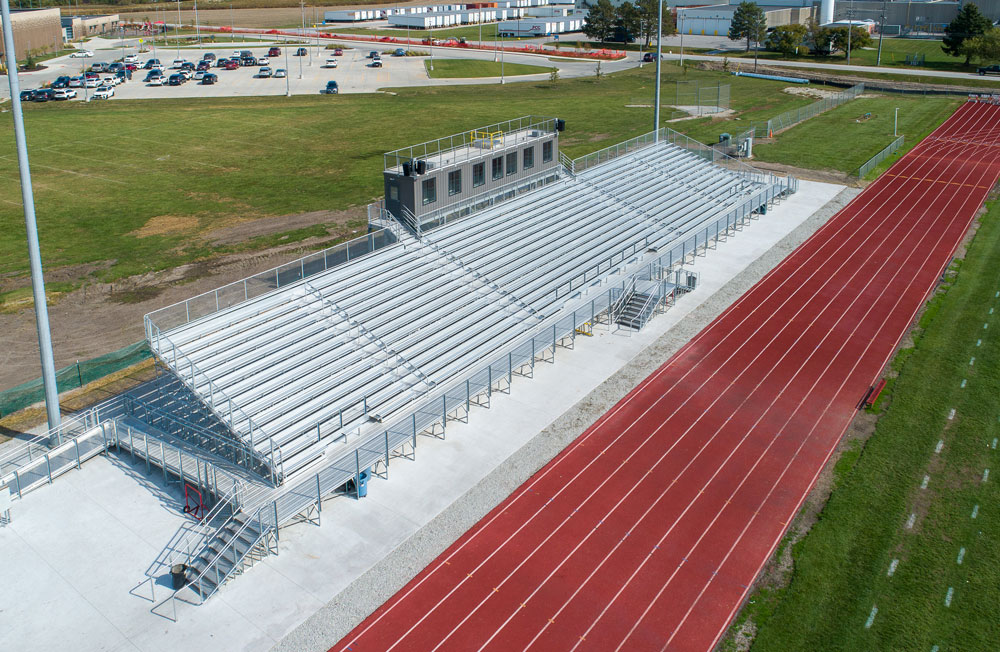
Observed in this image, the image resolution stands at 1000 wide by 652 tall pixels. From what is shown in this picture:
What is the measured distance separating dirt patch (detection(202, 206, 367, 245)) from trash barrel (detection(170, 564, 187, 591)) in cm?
2413

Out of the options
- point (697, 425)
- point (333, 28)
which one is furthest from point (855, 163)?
point (333, 28)

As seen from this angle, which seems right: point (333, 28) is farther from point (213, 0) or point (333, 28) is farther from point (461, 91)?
point (461, 91)

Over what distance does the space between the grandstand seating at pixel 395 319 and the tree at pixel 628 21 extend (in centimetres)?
8300

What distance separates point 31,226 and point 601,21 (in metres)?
106

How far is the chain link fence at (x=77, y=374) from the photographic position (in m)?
24.6

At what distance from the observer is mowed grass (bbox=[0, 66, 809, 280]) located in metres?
40.6

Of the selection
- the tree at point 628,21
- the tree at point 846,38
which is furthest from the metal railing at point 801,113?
the tree at point 628,21

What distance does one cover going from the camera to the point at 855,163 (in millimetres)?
54000

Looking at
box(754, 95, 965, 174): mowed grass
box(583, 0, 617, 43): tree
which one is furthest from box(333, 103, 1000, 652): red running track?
box(583, 0, 617, 43): tree

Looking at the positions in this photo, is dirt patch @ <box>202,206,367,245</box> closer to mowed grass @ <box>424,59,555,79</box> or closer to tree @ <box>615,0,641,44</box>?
mowed grass @ <box>424,59,555,79</box>

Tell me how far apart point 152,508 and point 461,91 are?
6648 centimetres

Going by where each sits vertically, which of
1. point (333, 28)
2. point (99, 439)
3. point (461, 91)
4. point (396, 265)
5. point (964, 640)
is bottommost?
point (964, 640)

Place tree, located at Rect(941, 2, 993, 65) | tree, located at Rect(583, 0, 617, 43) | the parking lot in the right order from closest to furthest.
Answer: the parking lot, tree, located at Rect(941, 2, 993, 65), tree, located at Rect(583, 0, 617, 43)

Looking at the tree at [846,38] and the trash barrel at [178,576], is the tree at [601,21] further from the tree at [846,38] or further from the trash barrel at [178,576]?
the trash barrel at [178,576]
